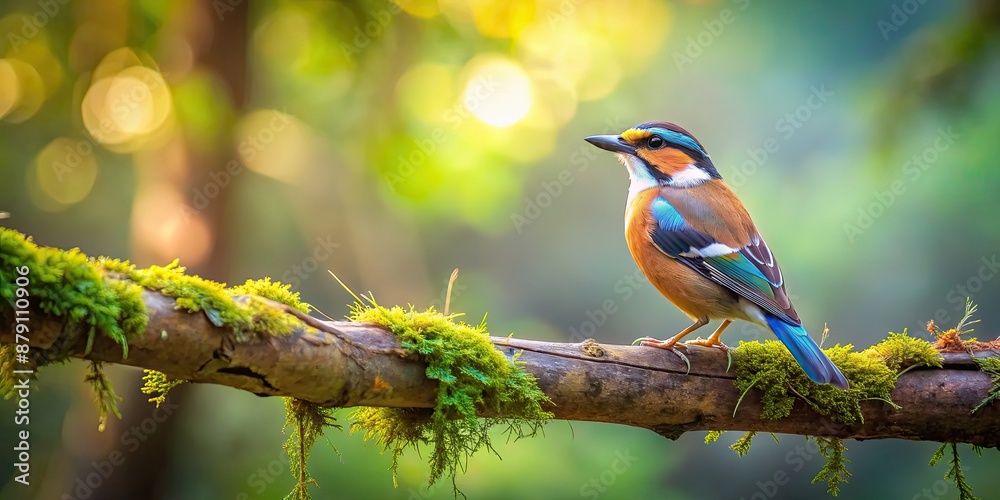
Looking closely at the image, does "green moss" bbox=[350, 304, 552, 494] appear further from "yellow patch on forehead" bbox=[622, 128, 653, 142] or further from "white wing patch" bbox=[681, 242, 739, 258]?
"yellow patch on forehead" bbox=[622, 128, 653, 142]

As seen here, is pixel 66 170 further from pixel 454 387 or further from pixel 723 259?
pixel 723 259

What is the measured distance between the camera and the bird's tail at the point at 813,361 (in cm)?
282

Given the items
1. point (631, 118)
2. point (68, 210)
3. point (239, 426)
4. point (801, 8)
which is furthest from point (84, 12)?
point (801, 8)

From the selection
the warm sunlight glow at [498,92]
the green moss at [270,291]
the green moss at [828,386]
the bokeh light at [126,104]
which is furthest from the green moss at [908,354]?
the bokeh light at [126,104]

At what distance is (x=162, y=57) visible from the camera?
554cm

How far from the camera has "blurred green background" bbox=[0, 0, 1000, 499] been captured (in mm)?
5414

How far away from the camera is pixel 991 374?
2992mm

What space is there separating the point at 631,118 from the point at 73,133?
604 cm

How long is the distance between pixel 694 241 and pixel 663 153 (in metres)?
0.75

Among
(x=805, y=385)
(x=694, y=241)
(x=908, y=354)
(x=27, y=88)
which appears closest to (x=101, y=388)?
(x=805, y=385)

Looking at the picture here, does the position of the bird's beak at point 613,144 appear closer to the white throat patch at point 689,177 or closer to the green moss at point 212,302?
the white throat patch at point 689,177

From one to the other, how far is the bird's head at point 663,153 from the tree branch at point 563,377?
4.84 feet

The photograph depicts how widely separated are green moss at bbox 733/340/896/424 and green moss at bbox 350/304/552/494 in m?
0.95

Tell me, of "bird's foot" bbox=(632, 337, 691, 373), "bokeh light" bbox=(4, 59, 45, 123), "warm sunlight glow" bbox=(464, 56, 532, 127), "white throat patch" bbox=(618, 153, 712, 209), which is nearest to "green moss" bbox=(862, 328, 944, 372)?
"bird's foot" bbox=(632, 337, 691, 373)
